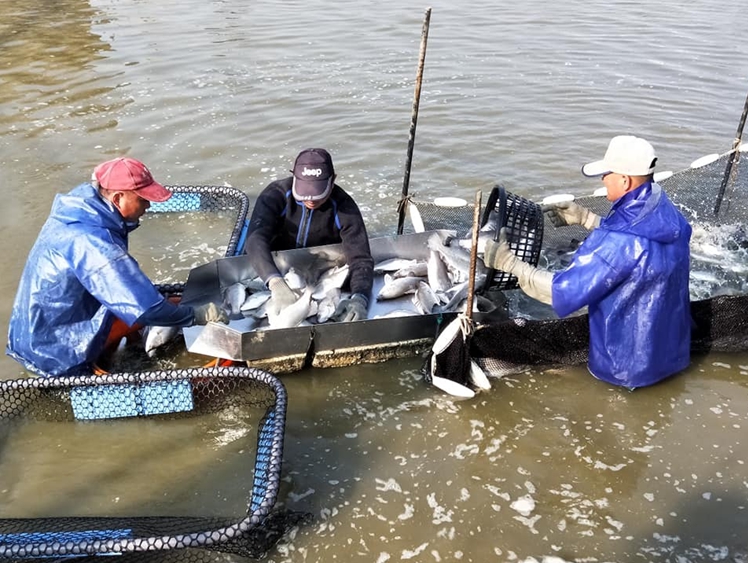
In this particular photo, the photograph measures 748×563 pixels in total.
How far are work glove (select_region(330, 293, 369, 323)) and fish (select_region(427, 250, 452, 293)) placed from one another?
2.28ft

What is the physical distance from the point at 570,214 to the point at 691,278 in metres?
2.00

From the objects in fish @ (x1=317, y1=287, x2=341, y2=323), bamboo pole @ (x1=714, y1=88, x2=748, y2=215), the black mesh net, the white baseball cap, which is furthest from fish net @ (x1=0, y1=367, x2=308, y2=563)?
bamboo pole @ (x1=714, y1=88, x2=748, y2=215)

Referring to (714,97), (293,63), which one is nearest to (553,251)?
(714,97)

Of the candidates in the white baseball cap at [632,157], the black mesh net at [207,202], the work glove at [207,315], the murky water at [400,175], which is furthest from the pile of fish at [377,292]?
the black mesh net at [207,202]

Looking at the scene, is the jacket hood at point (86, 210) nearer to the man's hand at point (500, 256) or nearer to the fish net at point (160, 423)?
the fish net at point (160, 423)

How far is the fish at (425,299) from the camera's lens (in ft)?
17.5

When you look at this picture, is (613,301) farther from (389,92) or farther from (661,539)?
(389,92)

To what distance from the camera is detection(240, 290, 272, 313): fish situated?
5.30 metres

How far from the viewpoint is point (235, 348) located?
15.6 feet

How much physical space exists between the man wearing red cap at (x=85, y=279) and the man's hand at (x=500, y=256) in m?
2.42

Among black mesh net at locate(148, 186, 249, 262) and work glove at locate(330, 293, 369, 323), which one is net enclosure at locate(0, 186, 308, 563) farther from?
black mesh net at locate(148, 186, 249, 262)

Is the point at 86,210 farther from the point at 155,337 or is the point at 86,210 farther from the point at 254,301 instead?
the point at 254,301

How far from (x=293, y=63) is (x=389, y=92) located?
281 cm

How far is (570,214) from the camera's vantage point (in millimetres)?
5727
